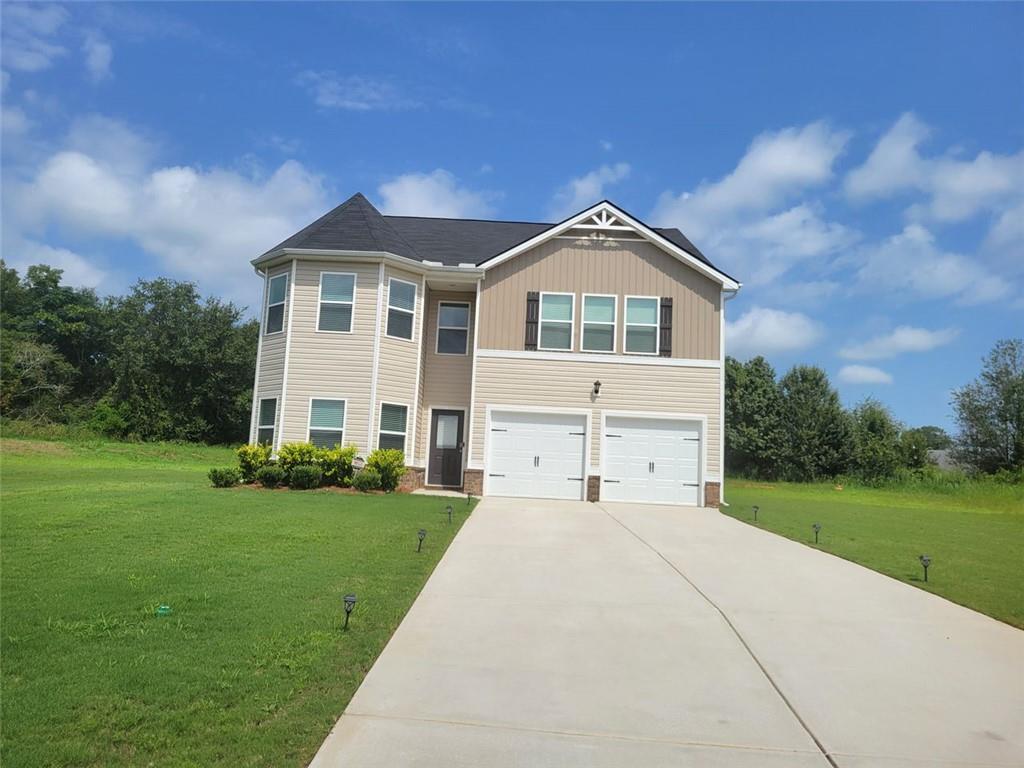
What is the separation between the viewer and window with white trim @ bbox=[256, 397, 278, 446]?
662 inches

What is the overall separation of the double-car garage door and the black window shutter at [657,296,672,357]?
167 cm

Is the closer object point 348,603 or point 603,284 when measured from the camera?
point 348,603

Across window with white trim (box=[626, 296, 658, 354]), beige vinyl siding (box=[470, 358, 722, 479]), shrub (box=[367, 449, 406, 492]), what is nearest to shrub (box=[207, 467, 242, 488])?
shrub (box=[367, 449, 406, 492])

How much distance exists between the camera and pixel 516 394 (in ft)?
56.3

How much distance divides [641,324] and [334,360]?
24.2 ft

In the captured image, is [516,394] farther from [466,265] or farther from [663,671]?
[663,671]

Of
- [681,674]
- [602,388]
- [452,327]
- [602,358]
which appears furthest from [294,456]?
[681,674]

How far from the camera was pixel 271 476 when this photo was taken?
1505 cm

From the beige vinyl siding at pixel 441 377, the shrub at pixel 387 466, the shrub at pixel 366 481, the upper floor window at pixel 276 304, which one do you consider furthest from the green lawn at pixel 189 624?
the beige vinyl siding at pixel 441 377

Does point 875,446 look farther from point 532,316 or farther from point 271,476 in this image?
point 271,476

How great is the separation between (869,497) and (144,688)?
24570 mm

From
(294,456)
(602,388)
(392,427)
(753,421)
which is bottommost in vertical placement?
(294,456)

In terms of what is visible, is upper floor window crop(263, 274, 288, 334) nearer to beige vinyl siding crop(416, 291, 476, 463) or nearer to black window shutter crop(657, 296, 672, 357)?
beige vinyl siding crop(416, 291, 476, 463)

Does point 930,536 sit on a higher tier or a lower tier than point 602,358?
lower
